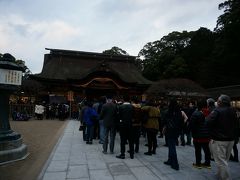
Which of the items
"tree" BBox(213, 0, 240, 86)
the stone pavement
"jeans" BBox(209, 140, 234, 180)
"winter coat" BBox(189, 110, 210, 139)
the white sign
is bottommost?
the stone pavement

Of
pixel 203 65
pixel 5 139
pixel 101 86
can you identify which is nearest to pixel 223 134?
pixel 5 139

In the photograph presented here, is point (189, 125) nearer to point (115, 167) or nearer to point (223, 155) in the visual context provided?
point (223, 155)

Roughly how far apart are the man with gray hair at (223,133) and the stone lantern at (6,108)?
196 inches

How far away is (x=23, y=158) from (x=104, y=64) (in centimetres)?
1539

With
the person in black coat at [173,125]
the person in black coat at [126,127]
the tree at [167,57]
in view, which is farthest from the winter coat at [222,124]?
the tree at [167,57]

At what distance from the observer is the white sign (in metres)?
6.76

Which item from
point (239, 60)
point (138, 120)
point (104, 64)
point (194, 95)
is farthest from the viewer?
point (239, 60)

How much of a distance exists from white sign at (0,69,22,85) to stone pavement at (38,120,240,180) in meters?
2.38

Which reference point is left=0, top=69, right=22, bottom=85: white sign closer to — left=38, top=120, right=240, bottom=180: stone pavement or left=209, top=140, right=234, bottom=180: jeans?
left=38, top=120, right=240, bottom=180: stone pavement

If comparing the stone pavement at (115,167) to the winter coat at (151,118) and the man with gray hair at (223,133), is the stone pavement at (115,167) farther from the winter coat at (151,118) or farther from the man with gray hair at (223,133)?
the winter coat at (151,118)

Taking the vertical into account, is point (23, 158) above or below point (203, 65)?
below

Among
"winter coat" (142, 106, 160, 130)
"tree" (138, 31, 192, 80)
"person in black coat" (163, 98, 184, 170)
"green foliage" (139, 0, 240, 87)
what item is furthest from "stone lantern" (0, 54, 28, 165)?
"tree" (138, 31, 192, 80)

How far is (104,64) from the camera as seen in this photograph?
21469 mm

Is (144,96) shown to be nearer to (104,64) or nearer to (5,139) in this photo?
(104,64)
